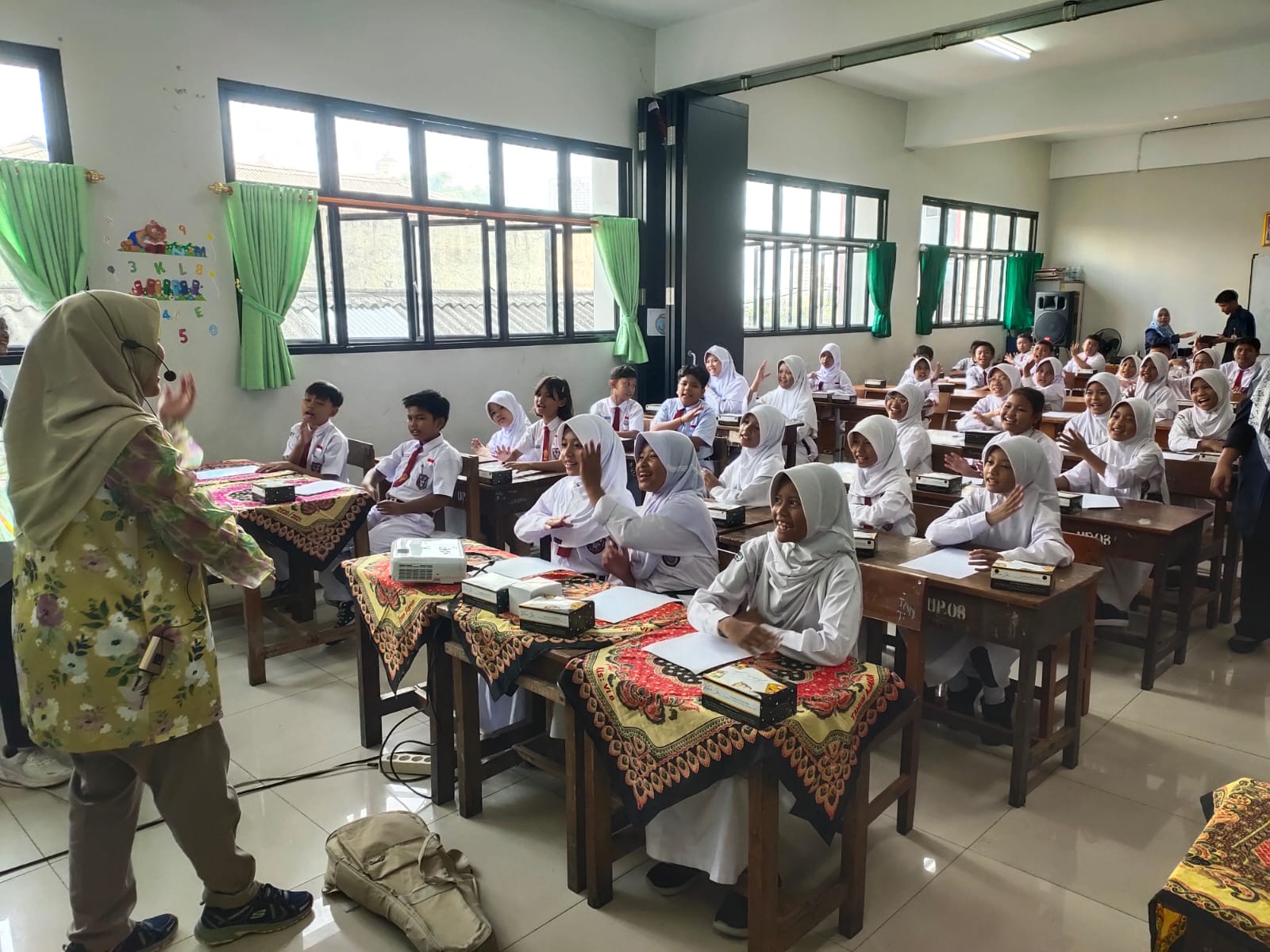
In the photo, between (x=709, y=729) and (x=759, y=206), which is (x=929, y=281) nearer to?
(x=759, y=206)

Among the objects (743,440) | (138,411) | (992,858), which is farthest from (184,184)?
(992,858)

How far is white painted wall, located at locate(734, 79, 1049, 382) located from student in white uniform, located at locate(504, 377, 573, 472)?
4.78 m

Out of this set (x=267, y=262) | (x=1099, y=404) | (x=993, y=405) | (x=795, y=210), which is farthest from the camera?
(x=795, y=210)

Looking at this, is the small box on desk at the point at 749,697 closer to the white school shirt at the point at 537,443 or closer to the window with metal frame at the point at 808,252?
the white school shirt at the point at 537,443

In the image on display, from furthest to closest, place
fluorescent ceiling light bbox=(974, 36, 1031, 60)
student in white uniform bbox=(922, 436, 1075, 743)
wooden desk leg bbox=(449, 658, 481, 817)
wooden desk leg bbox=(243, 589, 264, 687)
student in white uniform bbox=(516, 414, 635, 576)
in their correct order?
1. fluorescent ceiling light bbox=(974, 36, 1031, 60)
2. wooden desk leg bbox=(243, 589, 264, 687)
3. student in white uniform bbox=(516, 414, 635, 576)
4. student in white uniform bbox=(922, 436, 1075, 743)
5. wooden desk leg bbox=(449, 658, 481, 817)

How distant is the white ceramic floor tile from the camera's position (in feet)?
7.36

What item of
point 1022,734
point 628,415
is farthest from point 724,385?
point 1022,734

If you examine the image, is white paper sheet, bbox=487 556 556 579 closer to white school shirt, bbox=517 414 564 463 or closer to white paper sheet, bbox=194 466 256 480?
white paper sheet, bbox=194 466 256 480

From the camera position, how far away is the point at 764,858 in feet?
5.84

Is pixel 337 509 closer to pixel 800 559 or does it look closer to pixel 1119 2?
pixel 800 559

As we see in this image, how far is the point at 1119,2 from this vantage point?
5262mm

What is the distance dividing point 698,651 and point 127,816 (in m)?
1.29

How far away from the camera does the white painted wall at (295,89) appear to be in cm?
484

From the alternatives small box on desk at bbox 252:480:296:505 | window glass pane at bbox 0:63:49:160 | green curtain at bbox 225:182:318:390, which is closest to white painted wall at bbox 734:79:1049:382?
green curtain at bbox 225:182:318:390
